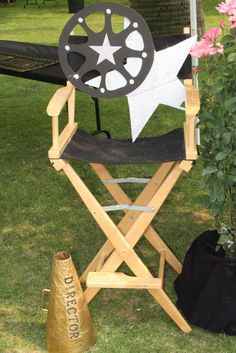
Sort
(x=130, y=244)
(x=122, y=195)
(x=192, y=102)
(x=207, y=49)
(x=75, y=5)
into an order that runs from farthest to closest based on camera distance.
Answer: (x=75, y=5) → (x=122, y=195) → (x=130, y=244) → (x=192, y=102) → (x=207, y=49)

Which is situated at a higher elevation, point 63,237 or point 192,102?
point 192,102

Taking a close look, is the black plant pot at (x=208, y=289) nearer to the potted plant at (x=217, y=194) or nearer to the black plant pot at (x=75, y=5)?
the potted plant at (x=217, y=194)

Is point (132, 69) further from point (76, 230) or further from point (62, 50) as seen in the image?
point (76, 230)

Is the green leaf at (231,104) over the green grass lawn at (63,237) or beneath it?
over

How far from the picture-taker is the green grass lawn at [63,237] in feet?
7.82

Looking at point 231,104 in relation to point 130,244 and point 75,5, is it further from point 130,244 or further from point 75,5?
point 75,5

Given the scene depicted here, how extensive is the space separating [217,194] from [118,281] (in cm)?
57

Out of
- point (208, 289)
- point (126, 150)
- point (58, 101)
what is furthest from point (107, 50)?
point (208, 289)

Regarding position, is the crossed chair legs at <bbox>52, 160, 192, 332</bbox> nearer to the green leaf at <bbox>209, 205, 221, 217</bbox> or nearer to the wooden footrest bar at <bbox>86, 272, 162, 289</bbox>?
the wooden footrest bar at <bbox>86, 272, 162, 289</bbox>

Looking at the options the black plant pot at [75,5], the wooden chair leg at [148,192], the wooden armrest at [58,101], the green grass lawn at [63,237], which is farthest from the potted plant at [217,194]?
the black plant pot at [75,5]

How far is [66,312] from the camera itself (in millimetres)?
2242

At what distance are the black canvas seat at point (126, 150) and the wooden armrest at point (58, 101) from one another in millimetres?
174

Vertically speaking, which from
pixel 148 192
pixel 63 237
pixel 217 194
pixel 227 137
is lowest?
pixel 63 237

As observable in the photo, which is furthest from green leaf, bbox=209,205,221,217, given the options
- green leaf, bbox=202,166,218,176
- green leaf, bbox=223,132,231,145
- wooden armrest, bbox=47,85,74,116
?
wooden armrest, bbox=47,85,74,116
